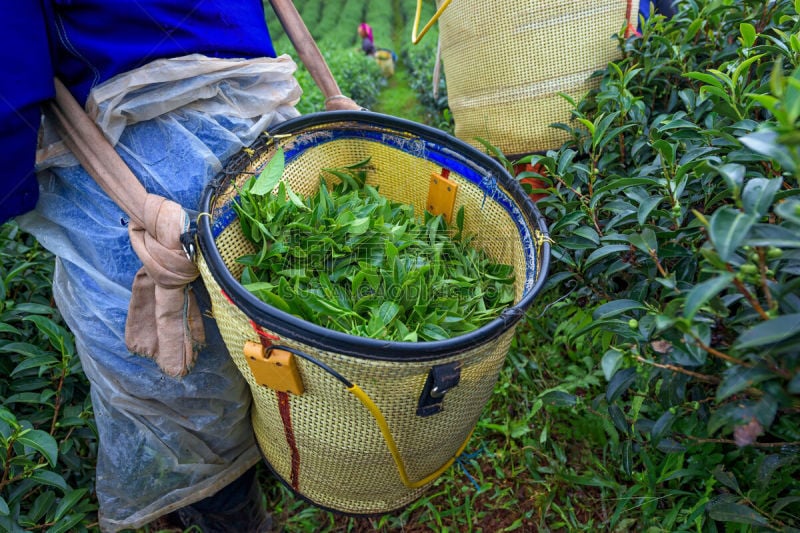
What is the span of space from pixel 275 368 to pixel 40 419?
3.36ft

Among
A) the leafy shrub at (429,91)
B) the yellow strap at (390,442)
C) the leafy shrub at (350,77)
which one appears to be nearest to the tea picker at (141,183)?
the yellow strap at (390,442)

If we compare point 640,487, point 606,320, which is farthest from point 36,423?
point 640,487

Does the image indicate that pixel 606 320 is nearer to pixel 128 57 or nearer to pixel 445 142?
pixel 445 142

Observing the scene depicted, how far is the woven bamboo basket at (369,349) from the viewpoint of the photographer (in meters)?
0.89

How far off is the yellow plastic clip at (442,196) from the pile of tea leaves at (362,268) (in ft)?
0.16

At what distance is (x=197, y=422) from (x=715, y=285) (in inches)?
48.3

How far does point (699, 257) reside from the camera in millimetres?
991

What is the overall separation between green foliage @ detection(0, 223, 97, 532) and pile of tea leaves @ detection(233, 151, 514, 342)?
0.74 metres

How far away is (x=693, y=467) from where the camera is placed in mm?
1340

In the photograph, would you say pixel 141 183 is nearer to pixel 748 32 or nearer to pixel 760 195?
pixel 760 195

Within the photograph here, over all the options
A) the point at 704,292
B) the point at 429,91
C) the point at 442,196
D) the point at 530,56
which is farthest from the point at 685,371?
the point at 429,91

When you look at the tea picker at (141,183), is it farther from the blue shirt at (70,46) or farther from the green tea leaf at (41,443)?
the green tea leaf at (41,443)

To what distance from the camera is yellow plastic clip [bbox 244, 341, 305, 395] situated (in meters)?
0.91

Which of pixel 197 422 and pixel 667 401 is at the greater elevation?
pixel 667 401
